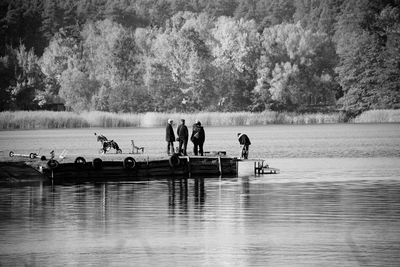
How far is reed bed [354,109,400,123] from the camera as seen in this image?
112688 mm

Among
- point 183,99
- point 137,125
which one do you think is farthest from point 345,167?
point 183,99

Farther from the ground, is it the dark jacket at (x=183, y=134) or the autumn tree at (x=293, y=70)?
the autumn tree at (x=293, y=70)

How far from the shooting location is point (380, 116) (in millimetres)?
115062

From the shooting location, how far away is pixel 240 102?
128375 millimetres

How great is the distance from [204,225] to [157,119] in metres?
88.4

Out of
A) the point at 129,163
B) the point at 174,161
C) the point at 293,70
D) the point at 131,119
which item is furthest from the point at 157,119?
the point at 129,163

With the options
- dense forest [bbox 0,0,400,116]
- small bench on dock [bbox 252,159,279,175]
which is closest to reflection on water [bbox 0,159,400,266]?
small bench on dock [bbox 252,159,279,175]

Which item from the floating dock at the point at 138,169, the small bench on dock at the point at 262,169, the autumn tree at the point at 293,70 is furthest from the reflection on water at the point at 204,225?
the autumn tree at the point at 293,70

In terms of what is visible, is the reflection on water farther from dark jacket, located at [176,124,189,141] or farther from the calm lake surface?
dark jacket, located at [176,124,189,141]

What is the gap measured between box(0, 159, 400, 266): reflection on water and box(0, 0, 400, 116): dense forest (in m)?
85.7

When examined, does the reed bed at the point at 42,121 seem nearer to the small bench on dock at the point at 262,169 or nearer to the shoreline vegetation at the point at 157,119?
the shoreline vegetation at the point at 157,119

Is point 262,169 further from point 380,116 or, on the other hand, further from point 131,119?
point 380,116

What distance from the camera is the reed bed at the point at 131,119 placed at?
354 feet

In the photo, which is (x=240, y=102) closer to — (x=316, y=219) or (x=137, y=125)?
(x=137, y=125)
